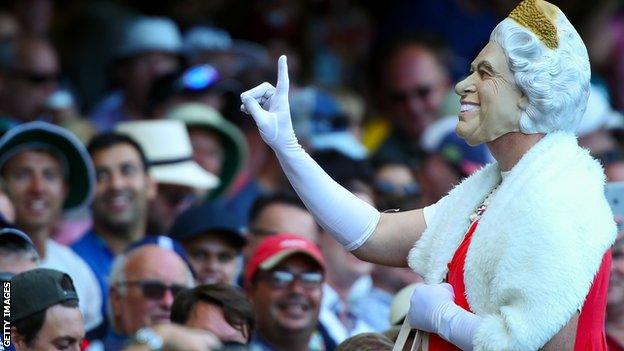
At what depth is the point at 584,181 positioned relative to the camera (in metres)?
4.11

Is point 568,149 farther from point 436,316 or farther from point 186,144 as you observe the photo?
point 186,144

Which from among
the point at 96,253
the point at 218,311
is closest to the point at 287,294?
the point at 218,311

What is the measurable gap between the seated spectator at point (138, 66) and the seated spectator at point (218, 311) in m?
3.46

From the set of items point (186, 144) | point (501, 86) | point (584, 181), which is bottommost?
point (186, 144)

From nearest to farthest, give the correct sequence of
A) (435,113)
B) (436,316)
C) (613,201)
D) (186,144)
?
(436,316), (613,201), (186,144), (435,113)

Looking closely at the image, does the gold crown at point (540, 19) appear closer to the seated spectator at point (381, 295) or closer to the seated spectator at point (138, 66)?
the seated spectator at point (381, 295)

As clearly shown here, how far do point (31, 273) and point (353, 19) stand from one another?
21.6ft

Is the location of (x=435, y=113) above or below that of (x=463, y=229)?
below

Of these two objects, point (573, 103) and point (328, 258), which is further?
point (328, 258)

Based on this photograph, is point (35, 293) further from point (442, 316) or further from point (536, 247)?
point (536, 247)

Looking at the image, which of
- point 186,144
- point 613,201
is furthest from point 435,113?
point 613,201

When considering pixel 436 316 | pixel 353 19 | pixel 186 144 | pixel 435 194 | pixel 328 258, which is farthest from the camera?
pixel 353 19

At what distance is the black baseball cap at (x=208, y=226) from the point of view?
6.48 m

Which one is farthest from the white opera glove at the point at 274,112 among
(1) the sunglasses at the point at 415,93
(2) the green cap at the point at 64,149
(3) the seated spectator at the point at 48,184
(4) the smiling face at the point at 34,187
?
(1) the sunglasses at the point at 415,93
